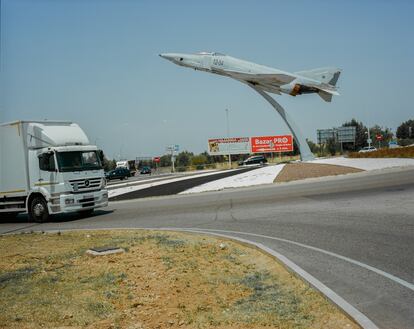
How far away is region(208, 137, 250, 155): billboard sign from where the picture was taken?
66.4 metres

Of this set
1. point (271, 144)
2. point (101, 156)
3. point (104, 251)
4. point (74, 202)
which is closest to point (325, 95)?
point (101, 156)

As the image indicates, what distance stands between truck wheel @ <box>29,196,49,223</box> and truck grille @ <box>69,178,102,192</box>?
1453 millimetres

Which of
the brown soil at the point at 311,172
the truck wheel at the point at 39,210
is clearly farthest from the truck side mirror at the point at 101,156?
the brown soil at the point at 311,172

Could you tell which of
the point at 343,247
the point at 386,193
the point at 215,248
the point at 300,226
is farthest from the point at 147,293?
the point at 386,193

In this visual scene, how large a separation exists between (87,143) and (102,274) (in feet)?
38.5

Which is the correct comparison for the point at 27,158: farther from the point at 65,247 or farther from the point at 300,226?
the point at 300,226

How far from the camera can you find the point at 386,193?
16438 millimetres

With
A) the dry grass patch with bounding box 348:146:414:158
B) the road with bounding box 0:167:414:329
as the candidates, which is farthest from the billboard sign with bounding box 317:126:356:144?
the road with bounding box 0:167:414:329

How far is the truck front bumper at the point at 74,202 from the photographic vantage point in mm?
17062

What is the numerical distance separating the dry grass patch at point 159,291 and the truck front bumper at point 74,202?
7.32 meters

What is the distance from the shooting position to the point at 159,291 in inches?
245

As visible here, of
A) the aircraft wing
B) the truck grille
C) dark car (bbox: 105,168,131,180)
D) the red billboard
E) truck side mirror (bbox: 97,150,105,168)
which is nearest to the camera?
the truck grille

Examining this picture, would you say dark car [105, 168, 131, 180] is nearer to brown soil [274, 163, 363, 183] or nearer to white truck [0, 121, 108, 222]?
A: brown soil [274, 163, 363, 183]

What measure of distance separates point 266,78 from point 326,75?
16.1ft
